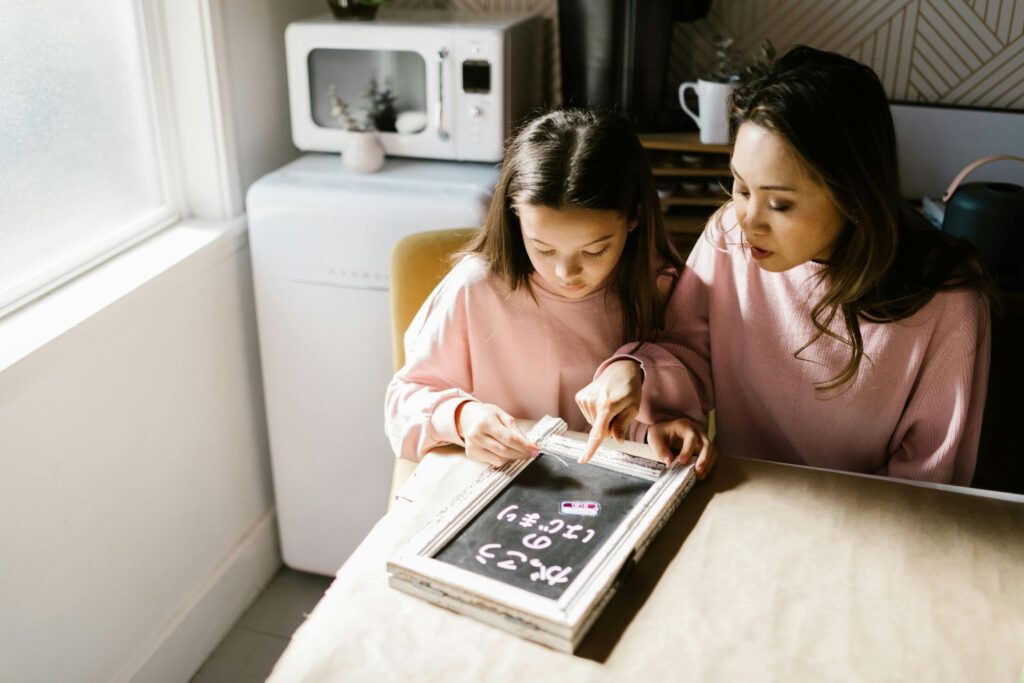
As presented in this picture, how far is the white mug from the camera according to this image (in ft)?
5.61

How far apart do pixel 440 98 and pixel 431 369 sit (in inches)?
26.8

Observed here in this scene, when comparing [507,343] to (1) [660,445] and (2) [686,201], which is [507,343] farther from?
(2) [686,201]

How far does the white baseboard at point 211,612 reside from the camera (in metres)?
1.75

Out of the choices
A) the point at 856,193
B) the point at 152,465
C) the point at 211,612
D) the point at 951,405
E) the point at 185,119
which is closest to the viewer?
the point at 856,193

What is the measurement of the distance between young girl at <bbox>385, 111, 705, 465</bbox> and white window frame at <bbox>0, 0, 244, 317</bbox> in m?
0.68

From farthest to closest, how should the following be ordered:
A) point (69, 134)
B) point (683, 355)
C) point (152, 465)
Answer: point (152, 465) → point (69, 134) → point (683, 355)

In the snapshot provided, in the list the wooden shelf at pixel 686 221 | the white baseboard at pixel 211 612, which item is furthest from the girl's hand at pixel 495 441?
the white baseboard at pixel 211 612

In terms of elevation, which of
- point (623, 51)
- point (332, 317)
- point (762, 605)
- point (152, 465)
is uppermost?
point (623, 51)

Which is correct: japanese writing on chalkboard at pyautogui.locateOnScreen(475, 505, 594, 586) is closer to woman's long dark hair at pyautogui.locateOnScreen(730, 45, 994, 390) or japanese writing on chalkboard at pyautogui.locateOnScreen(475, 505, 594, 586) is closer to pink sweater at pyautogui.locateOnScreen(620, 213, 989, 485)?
pink sweater at pyautogui.locateOnScreen(620, 213, 989, 485)

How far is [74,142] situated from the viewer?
160 cm

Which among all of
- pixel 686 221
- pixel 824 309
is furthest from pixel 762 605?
pixel 686 221

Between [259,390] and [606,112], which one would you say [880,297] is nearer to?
[606,112]

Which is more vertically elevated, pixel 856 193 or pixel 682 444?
pixel 856 193

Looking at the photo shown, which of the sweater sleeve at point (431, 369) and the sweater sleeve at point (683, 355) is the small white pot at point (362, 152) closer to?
the sweater sleeve at point (431, 369)
